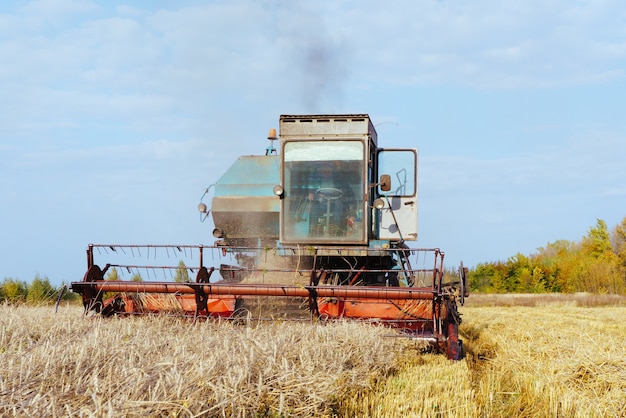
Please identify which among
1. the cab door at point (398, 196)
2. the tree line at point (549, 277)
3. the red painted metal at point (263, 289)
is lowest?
the tree line at point (549, 277)

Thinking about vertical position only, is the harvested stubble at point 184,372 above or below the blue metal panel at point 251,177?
below

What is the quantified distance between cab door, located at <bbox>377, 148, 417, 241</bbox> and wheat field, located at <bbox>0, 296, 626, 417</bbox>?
1.95 m

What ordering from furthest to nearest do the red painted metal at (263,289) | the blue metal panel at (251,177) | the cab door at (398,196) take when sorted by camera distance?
the blue metal panel at (251,177)
the cab door at (398,196)
the red painted metal at (263,289)

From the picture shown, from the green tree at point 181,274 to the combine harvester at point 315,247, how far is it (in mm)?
141

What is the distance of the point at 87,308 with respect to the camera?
7.42 meters

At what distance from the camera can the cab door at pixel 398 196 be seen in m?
8.59

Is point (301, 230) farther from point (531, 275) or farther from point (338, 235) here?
point (531, 275)

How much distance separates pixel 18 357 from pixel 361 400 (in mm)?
2041

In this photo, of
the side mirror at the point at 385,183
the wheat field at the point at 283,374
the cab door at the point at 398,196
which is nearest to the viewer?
the wheat field at the point at 283,374

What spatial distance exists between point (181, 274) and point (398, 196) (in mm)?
2870

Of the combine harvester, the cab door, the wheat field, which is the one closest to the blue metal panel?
the combine harvester

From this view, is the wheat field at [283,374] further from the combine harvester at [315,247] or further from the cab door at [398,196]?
the cab door at [398,196]

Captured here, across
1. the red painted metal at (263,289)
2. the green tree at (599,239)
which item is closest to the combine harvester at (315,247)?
the red painted metal at (263,289)

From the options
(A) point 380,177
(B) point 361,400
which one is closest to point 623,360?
(B) point 361,400
